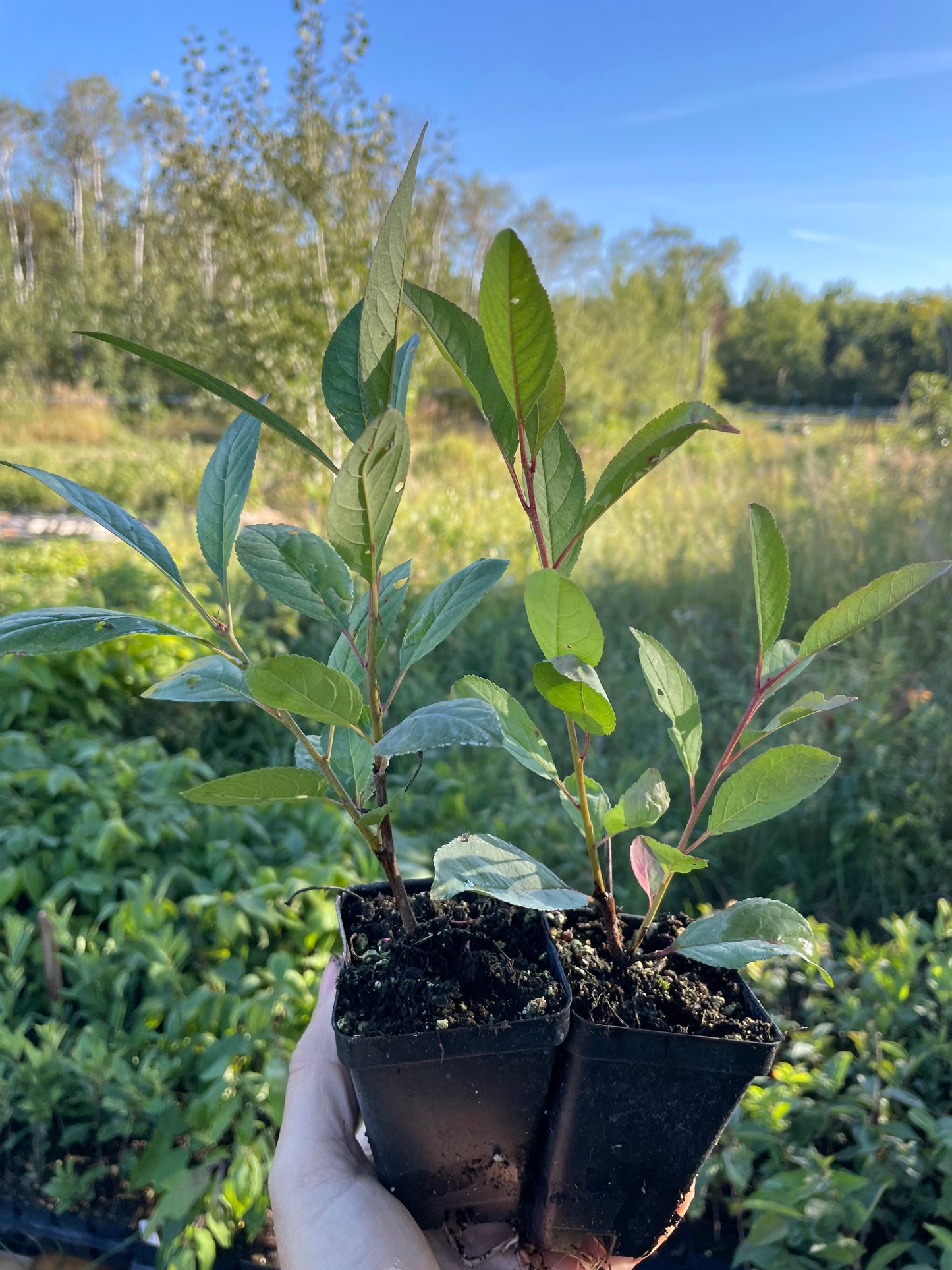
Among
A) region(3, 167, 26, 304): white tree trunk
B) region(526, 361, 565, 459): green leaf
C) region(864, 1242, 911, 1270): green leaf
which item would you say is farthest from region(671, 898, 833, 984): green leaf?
region(3, 167, 26, 304): white tree trunk

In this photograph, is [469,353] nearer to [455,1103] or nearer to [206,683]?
[206,683]

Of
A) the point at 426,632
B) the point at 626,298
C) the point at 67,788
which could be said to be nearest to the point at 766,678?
the point at 426,632

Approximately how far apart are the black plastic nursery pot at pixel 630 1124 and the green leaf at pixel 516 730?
22 cm

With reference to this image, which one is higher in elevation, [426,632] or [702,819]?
[426,632]

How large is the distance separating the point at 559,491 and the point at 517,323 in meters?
0.15

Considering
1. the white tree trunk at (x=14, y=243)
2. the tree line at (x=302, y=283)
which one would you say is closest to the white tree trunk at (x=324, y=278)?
the tree line at (x=302, y=283)

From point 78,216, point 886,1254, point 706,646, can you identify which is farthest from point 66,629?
point 78,216

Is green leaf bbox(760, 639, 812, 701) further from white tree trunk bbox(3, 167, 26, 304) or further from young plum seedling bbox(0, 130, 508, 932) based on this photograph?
white tree trunk bbox(3, 167, 26, 304)

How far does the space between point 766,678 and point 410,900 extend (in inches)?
17.1

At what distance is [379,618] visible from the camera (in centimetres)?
62

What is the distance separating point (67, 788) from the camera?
2.00m

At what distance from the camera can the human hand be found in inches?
30.0

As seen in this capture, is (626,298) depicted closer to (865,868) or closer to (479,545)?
(479,545)

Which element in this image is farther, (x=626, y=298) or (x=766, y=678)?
(x=626, y=298)
